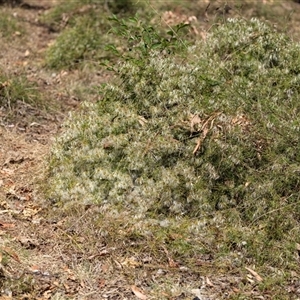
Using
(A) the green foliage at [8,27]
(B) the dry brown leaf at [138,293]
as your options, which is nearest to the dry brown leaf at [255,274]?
(B) the dry brown leaf at [138,293]

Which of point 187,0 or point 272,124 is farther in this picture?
point 187,0

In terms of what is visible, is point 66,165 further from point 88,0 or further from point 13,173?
point 88,0

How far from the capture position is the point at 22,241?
3.80 meters

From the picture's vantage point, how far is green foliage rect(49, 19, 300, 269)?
385 centimetres

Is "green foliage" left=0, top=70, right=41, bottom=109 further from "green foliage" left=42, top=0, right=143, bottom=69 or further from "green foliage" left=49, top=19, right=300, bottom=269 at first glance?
"green foliage" left=49, top=19, right=300, bottom=269

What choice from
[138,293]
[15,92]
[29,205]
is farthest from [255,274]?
[15,92]

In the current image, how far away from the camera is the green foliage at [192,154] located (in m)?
3.85

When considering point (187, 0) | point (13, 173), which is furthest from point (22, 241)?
point (187, 0)

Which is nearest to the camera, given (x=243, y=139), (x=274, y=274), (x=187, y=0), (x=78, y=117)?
(x=274, y=274)

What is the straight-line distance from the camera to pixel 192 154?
400 cm

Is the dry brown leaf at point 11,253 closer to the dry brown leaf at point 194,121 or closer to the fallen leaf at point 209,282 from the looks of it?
the fallen leaf at point 209,282

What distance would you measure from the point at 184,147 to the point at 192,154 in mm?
69

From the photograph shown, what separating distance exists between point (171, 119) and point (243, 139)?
0.48 metres

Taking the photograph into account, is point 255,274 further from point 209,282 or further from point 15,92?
point 15,92
